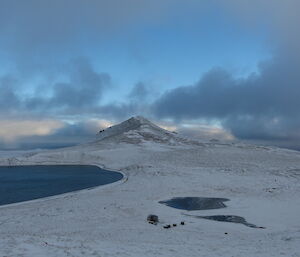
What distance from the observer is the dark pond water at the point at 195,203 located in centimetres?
2927

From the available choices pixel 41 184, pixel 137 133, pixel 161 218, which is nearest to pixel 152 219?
pixel 161 218

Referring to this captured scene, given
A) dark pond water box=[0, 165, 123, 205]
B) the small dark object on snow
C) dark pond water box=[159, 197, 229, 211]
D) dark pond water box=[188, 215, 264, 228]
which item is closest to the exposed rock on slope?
dark pond water box=[0, 165, 123, 205]

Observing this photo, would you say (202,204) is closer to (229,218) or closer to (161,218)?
(229,218)

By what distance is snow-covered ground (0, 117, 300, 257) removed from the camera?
14977 mm

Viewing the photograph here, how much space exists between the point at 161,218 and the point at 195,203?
23.8 feet

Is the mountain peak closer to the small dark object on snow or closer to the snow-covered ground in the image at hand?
the snow-covered ground

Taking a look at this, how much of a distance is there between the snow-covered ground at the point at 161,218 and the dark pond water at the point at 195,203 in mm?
873

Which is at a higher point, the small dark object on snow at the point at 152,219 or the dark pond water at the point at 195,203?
the dark pond water at the point at 195,203

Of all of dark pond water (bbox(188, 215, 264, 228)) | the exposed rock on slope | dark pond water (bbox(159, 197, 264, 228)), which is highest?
the exposed rock on slope

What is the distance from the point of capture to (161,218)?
80.2ft

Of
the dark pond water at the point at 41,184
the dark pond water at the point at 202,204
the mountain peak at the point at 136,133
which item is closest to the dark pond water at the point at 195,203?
the dark pond water at the point at 202,204

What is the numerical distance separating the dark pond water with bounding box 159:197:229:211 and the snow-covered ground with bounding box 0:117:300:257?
87 centimetres

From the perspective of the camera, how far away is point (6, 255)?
12156mm

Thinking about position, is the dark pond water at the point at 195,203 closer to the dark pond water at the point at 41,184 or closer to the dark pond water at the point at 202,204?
the dark pond water at the point at 202,204
